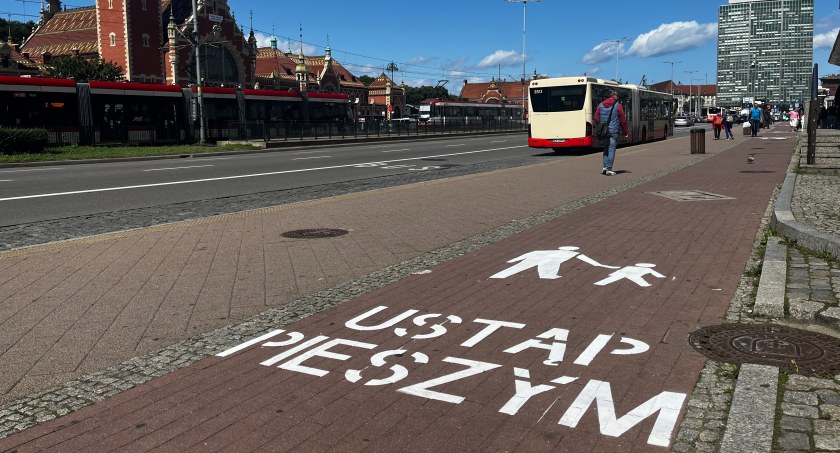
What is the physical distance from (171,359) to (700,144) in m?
24.5

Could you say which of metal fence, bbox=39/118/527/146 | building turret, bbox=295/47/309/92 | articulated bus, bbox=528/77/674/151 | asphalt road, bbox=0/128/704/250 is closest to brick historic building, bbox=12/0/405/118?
building turret, bbox=295/47/309/92

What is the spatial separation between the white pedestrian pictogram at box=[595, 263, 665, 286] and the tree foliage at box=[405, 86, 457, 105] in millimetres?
168269

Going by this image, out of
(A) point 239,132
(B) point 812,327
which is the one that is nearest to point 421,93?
(A) point 239,132

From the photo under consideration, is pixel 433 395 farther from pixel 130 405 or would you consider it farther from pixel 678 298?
pixel 678 298

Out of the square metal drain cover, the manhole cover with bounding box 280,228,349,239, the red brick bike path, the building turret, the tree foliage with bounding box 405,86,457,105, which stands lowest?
the red brick bike path

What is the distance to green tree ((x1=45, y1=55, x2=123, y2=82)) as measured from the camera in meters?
70.3

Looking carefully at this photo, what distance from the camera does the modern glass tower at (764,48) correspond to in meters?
116

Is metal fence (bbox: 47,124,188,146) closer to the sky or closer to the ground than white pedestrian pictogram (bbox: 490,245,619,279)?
closer to the sky

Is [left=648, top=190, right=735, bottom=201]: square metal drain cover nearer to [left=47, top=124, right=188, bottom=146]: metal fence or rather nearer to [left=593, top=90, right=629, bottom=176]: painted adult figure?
[left=593, top=90, right=629, bottom=176]: painted adult figure

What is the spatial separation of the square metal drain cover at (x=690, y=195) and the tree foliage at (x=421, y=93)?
162 metres

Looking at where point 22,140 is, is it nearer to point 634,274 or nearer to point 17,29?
point 634,274

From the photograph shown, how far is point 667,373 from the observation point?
4133 mm

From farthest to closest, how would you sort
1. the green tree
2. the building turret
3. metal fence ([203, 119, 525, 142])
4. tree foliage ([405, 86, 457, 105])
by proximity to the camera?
tree foliage ([405, 86, 457, 105]) → the building turret → the green tree → metal fence ([203, 119, 525, 142])

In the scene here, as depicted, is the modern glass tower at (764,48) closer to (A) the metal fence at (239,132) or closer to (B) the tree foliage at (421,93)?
(B) the tree foliage at (421,93)
